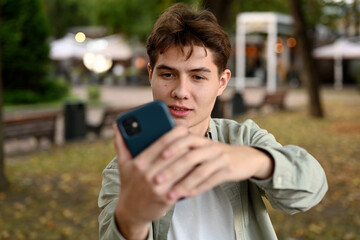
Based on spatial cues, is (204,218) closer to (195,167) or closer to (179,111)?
(179,111)

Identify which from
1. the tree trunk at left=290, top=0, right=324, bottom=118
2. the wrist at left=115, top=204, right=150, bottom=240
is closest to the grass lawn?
the tree trunk at left=290, top=0, right=324, bottom=118

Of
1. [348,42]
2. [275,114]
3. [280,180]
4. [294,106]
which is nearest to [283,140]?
[275,114]

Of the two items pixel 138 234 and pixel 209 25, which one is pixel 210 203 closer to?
pixel 138 234

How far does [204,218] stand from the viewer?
5.19ft

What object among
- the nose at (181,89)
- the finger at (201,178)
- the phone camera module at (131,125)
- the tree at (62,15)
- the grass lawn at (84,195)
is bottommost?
the grass lawn at (84,195)

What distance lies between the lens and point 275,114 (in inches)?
718

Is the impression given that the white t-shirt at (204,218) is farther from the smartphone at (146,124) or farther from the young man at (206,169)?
the smartphone at (146,124)

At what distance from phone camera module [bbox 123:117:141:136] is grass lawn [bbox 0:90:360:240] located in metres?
4.76

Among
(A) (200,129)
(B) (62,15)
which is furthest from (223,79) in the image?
(B) (62,15)

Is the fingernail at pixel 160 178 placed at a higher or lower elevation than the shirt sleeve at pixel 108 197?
higher

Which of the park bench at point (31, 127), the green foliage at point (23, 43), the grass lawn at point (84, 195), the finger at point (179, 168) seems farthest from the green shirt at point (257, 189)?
the green foliage at point (23, 43)

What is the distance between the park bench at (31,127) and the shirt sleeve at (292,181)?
9.85 m

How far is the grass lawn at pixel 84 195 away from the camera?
5.77 metres

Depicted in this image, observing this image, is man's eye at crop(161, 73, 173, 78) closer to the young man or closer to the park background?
the young man
